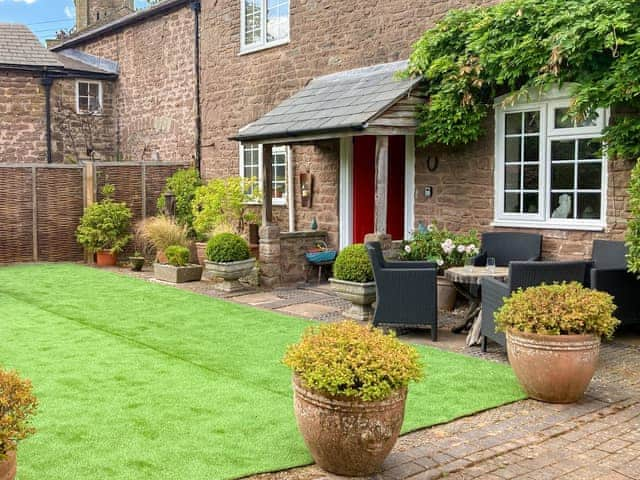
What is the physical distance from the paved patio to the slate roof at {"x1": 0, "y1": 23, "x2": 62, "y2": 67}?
1703 cm

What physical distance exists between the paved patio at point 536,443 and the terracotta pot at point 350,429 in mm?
158

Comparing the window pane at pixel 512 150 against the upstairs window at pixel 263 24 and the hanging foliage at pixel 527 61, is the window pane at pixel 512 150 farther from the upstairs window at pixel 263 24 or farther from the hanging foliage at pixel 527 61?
the upstairs window at pixel 263 24

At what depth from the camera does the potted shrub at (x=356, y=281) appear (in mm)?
8797

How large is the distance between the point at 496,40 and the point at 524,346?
5.05m

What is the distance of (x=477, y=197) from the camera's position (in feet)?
33.5

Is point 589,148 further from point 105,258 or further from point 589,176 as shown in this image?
point 105,258

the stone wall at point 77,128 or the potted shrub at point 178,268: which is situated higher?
the stone wall at point 77,128

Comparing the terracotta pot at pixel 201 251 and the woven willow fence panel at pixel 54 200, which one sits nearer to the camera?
the terracotta pot at pixel 201 251

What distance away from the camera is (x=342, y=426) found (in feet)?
13.1

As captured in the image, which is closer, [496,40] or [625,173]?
[625,173]

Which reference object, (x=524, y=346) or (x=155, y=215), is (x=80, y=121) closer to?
(x=155, y=215)

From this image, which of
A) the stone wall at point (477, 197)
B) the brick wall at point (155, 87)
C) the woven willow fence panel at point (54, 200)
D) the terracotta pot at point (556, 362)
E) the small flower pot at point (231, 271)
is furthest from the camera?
the brick wall at point (155, 87)

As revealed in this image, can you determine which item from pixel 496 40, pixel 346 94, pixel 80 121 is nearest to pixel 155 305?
pixel 346 94

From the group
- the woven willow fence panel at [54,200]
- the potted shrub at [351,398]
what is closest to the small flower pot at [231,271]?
the woven willow fence panel at [54,200]
